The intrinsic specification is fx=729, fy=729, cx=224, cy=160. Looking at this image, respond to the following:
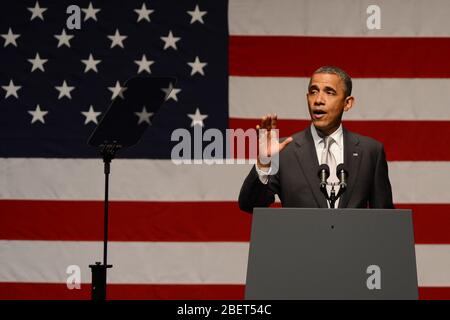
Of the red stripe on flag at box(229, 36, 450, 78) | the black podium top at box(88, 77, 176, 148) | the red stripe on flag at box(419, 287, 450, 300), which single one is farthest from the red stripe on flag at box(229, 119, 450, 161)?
the black podium top at box(88, 77, 176, 148)

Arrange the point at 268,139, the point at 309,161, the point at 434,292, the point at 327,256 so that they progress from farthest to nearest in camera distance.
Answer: the point at 434,292
the point at 309,161
the point at 268,139
the point at 327,256

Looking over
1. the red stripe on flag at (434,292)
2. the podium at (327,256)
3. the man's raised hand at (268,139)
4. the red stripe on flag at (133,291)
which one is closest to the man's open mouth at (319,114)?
the man's raised hand at (268,139)

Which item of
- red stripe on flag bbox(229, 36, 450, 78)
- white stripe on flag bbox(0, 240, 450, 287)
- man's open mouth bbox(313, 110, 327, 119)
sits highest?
red stripe on flag bbox(229, 36, 450, 78)

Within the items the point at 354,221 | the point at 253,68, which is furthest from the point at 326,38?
the point at 354,221

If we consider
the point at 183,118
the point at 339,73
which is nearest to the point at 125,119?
the point at 339,73

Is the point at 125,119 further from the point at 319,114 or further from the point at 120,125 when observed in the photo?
the point at 319,114

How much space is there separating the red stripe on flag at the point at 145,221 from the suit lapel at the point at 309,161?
1487 millimetres

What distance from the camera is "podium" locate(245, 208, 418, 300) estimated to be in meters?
1.87

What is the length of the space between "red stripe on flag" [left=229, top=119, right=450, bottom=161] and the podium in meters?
2.25

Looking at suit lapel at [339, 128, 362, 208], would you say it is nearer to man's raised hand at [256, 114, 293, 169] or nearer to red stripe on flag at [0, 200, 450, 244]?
man's raised hand at [256, 114, 293, 169]

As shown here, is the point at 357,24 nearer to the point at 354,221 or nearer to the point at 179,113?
the point at 179,113

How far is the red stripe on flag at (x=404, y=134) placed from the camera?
4121 millimetres

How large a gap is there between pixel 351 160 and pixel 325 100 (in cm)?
24

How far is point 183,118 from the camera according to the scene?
13.5 ft
